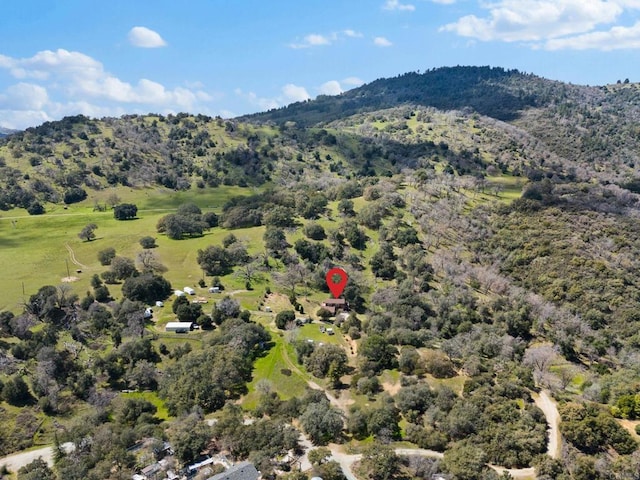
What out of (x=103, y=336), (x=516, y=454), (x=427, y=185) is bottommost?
(x=516, y=454)

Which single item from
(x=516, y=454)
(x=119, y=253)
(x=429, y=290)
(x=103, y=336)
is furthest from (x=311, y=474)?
(x=119, y=253)

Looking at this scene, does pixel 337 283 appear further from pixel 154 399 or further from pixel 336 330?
pixel 154 399

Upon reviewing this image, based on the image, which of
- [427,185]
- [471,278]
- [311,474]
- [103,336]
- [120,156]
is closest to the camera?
[311,474]

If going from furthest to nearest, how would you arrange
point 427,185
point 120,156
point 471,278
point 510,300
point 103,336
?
point 120,156 → point 427,185 → point 471,278 → point 510,300 → point 103,336

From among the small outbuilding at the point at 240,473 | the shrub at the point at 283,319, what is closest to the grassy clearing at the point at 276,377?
the shrub at the point at 283,319

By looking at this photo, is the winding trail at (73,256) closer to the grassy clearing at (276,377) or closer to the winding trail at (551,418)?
the grassy clearing at (276,377)

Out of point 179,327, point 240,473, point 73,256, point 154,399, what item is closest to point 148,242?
point 73,256

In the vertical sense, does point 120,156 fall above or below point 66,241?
above

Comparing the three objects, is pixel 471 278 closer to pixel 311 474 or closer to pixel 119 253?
pixel 311 474
